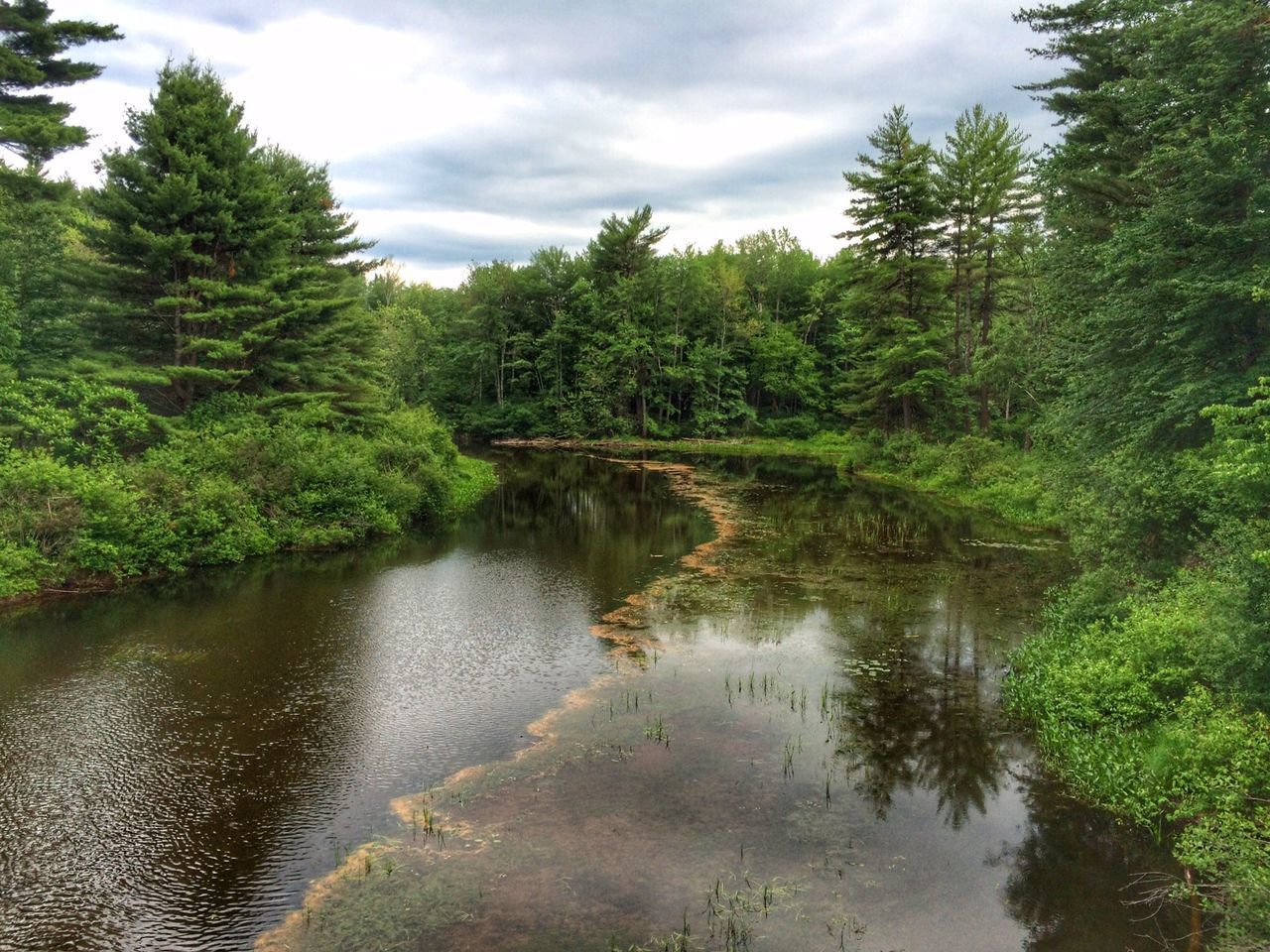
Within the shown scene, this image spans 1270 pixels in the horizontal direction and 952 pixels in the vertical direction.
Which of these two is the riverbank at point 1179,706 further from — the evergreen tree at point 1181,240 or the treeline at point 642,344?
the treeline at point 642,344

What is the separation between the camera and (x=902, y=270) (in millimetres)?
41969

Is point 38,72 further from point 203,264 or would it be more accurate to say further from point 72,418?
point 72,418

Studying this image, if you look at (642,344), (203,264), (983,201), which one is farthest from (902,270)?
(203,264)

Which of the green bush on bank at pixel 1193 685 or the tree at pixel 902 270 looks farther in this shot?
the tree at pixel 902 270

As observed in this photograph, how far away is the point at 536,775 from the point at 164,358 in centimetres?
2401

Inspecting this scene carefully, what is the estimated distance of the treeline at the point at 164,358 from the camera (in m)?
20.3

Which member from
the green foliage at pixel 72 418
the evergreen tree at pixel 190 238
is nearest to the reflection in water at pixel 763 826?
the green foliage at pixel 72 418

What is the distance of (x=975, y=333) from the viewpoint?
166 feet

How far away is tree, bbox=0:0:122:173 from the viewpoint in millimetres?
24000

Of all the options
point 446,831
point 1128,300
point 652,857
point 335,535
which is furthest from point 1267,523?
point 335,535

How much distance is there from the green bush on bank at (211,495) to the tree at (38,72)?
999 cm

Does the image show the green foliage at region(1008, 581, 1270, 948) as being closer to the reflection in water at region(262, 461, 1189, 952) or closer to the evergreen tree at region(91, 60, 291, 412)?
the reflection in water at region(262, 461, 1189, 952)

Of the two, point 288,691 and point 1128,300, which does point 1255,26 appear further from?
point 288,691

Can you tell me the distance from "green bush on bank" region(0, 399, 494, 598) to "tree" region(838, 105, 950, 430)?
2668 cm
